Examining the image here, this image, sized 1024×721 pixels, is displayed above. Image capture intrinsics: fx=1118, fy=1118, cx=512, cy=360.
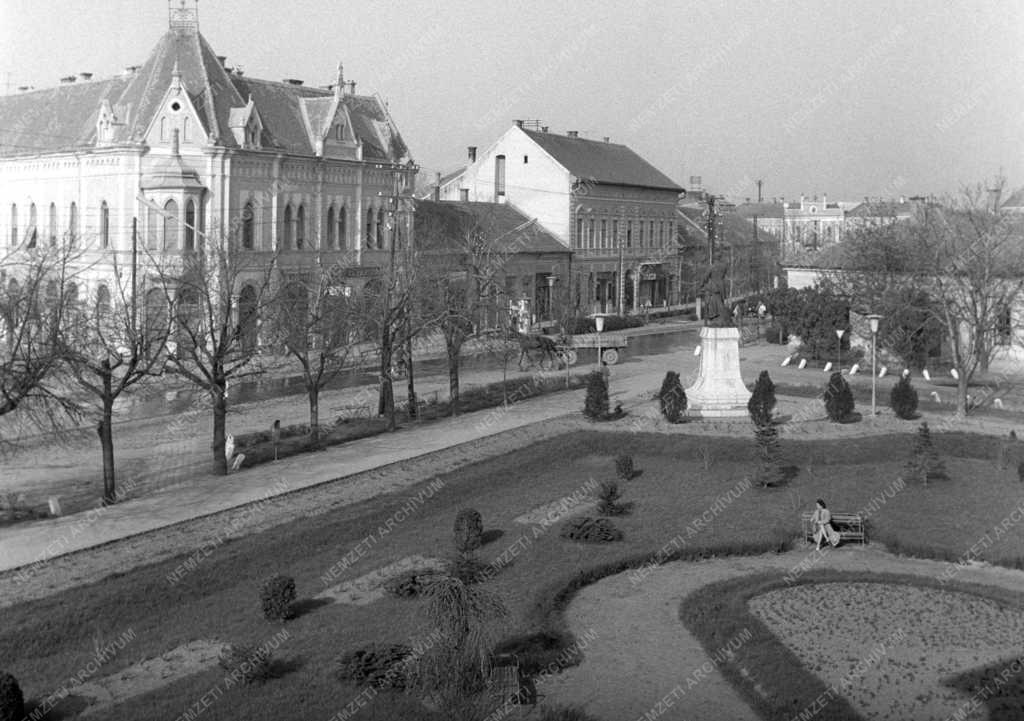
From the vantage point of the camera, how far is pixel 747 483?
88.2 feet

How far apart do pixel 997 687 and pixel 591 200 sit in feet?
202

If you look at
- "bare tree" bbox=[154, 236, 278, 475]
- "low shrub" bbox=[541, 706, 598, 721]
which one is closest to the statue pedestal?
"bare tree" bbox=[154, 236, 278, 475]

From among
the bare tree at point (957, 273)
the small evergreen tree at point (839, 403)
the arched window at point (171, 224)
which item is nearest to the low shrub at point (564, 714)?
the small evergreen tree at point (839, 403)

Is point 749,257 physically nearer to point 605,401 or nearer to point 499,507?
point 605,401

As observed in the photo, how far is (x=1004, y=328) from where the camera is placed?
43.2 m

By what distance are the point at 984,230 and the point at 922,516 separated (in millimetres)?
20232

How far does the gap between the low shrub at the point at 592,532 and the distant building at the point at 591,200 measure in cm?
4496

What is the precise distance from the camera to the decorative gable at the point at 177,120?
46.5 m

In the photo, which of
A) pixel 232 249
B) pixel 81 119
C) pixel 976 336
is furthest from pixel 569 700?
pixel 81 119

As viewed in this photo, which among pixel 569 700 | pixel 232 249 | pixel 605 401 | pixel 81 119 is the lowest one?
pixel 569 700

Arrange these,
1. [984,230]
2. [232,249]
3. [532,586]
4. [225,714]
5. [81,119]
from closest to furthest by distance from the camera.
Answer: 1. [225,714]
2. [532,586]
3. [232,249]
4. [984,230]
5. [81,119]

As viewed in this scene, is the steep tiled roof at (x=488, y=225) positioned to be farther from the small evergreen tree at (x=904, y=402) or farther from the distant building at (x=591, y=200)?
the small evergreen tree at (x=904, y=402)

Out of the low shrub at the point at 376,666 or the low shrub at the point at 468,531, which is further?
the low shrub at the point at 468,531

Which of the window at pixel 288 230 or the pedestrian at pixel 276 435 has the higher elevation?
the window at pixel 288 230
